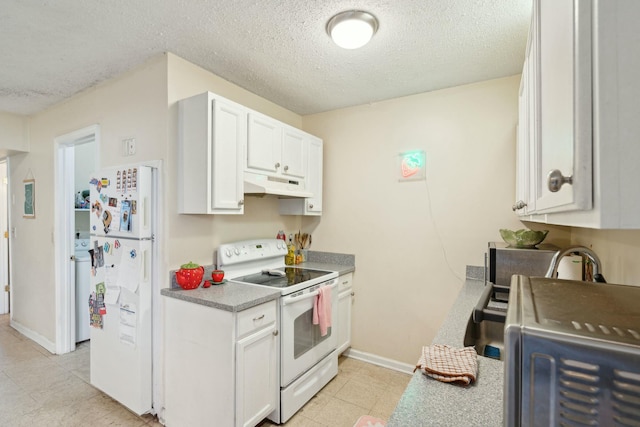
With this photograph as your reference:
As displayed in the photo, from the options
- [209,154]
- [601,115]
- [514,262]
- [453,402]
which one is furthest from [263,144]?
[601,115]

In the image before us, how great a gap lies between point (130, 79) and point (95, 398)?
2451mm

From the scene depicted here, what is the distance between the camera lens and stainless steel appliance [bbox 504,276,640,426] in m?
0.41

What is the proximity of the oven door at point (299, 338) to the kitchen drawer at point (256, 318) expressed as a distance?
0.09 meters

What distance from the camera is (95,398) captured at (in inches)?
92.2

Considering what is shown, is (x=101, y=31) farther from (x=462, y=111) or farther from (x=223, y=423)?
(x=462, y=111)

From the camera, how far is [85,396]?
2.36 meters

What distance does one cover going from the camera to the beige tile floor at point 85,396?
2105 millimetres

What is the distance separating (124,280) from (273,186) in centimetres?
123

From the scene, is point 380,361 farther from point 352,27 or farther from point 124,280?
point 352,27

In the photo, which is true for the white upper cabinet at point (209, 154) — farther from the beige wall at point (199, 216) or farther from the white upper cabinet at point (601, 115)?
the white upper cabinet at point (601, 115)

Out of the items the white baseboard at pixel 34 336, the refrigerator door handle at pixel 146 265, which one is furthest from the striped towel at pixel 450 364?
the white baseboard at pixel 34 336

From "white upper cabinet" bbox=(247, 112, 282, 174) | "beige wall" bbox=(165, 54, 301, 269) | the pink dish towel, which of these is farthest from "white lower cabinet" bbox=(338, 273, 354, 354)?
"white upper cabinet" bbox=(247, 112, 282, 174)

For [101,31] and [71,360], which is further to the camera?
[71,360]

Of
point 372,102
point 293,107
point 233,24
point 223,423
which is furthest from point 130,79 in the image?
point 223,423
